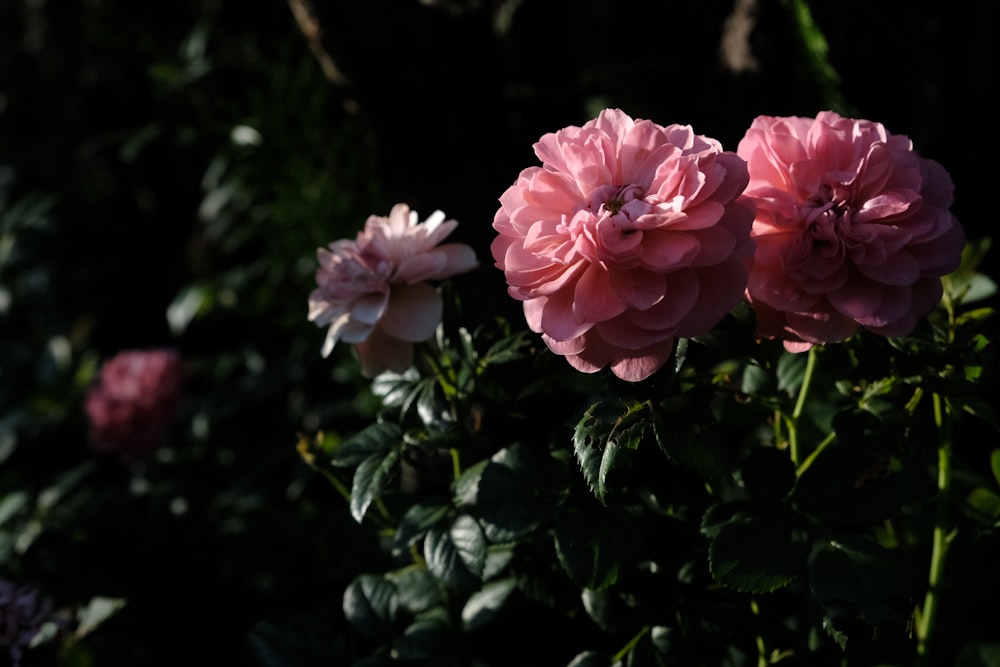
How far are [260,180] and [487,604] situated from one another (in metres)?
1.09

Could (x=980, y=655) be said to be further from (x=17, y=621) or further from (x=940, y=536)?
(x=17, y=621)

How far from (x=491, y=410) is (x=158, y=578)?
77 centimetres

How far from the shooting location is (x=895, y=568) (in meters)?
0.68

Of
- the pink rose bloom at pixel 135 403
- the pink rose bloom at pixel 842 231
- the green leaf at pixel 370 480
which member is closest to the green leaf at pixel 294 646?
the green leaf at pixel 370 480

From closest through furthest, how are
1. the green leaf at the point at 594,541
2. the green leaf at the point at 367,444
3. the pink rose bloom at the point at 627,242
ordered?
the pink rose bloom at the point at 627,242, the green leaf at the point at 594,541, the green leaf at the point at 367,444

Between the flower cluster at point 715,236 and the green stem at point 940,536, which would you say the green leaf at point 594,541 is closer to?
the flower cluster at point 715,236

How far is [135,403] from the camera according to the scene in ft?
5.23

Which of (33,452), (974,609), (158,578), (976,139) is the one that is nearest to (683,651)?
(974,609)

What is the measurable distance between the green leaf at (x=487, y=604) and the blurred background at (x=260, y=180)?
22 centimetres

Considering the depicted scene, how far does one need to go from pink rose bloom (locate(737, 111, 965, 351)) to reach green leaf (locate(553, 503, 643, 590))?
0.20m

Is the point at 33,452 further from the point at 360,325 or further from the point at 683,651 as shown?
the point at 683,651

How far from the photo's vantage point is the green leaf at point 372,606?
2.96ft

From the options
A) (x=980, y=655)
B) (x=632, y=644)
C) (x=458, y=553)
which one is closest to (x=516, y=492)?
(x=458, y=553)

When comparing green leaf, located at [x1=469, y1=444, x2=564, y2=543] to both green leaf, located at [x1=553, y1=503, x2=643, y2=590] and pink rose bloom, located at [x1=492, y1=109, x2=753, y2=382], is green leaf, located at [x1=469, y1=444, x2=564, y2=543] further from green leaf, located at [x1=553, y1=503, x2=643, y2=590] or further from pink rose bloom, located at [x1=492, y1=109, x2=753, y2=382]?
pink rose bloom, located at [x1=492, y1=109, x2=753, y2=382]
